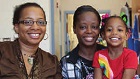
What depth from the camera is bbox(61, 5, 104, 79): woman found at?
1.54 m

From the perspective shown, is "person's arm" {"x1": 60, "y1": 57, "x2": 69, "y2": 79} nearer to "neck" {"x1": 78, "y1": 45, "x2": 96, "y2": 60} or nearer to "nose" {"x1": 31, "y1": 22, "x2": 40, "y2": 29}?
"neck" {"x1": 78, "y1": 45, "x2": 96, "y2": 60}

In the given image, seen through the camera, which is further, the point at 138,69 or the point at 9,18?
the point at 9,18

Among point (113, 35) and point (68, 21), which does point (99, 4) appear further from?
A: point (113, 35)

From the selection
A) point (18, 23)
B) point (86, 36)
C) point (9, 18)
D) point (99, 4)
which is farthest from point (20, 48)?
point (99, 4)

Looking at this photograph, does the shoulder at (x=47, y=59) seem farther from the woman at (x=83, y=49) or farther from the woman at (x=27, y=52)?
the woman at (x=83, y=49)

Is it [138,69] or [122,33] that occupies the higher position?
[122,33]

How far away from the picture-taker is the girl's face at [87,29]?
1546 millimetres

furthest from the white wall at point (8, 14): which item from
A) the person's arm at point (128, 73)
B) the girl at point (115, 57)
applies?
the person's arm at point (128, 73)

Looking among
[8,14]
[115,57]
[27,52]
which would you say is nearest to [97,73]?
[115,57]

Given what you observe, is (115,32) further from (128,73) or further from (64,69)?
(64,69)

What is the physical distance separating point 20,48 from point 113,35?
58 cm

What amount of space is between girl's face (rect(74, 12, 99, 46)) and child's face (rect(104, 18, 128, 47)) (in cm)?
7

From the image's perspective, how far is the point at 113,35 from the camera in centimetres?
150

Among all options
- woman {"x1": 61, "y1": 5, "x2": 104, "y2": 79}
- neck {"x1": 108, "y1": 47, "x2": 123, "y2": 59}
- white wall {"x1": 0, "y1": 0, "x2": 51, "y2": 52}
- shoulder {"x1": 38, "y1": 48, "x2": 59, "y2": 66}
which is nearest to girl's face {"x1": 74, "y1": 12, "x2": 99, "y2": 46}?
woman {"x1": 61, "y1": 5, "x2": 104, "y2": 79}
